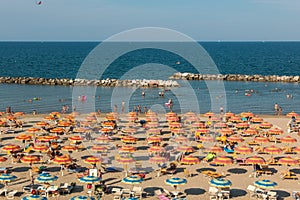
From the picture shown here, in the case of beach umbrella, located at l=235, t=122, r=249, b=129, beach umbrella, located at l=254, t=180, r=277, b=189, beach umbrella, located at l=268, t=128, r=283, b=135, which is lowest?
beach umbrella, located at l=254, t=180, r=277, b=189

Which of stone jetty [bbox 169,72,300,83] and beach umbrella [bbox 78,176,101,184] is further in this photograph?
stone jetty [bbox 169,72,300,83]

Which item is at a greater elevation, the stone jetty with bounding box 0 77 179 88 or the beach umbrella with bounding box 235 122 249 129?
the stone jetty with bounding box 0 77 179 88

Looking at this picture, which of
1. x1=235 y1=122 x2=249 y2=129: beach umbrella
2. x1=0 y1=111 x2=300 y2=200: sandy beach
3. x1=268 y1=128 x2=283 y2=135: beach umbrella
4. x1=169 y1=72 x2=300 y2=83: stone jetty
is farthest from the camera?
x1=169 y1=72 x2=300 y2=83: stone jetty

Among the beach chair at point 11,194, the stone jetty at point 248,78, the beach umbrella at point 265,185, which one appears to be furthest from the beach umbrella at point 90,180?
the stone jetty at point 248,78

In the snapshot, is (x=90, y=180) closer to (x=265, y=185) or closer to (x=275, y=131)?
(x=265, y=185)

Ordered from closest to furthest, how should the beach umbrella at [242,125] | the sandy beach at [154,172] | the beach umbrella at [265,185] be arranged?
the beach umbrella at [265,185] → the sandy beach at [154,172] → the beach umbrella at [242,125]

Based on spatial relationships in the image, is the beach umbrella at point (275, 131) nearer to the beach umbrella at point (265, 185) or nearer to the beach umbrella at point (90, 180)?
the beach umbrella at point (265, 185)

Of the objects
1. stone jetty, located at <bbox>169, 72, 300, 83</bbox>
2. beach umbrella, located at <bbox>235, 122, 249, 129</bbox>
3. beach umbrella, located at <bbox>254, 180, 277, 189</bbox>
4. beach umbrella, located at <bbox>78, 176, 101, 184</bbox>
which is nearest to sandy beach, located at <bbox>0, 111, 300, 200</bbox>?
beach umbrella, located at <bbox>78, 176, 101, 184</bbox>

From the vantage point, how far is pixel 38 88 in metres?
74.8

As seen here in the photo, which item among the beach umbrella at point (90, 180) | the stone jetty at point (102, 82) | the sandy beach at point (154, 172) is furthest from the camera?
the stone jetty at point (102, 82)

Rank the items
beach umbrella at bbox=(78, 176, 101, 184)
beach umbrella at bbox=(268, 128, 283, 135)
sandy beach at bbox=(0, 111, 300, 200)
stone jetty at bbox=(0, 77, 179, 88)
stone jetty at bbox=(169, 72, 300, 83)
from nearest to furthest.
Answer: beach umbrella at bbox=(78, 176, 101, 184), sandy beach at bbox=(0, 111, 300, 200), beach umbrella at bbox=(268, 128, 283, 135), stone jetty at bbox=(0, 77, 179, 88), stone jetty at bbox=(169, 72, 300, 83)

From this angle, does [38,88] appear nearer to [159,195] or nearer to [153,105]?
[153,105]

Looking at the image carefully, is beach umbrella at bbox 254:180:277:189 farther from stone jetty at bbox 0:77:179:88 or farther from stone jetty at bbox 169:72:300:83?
stone jetty at bbox 169:72:300:83

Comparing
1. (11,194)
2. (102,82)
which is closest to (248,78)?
(102,82)
